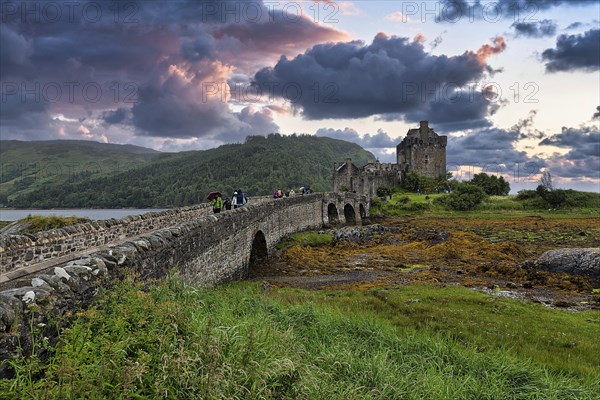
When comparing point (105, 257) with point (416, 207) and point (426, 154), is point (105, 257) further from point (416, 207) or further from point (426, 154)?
point (426, 154)

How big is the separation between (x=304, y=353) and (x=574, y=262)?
72.2 ft

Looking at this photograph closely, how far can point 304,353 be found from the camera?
797 centimetres

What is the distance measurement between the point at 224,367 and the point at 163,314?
4.19 ft

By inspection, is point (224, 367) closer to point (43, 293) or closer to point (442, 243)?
point (43, 293)

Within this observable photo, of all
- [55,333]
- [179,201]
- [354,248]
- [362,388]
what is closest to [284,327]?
[362,388]

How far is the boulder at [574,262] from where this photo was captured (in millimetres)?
21609

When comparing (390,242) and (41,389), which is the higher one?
(41,389)

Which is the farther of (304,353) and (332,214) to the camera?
(332,214)

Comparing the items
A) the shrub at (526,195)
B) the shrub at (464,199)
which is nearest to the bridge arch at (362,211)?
the shrub at (464,199)

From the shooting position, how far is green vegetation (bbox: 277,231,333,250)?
3548cm

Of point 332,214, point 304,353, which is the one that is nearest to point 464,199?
point 332,214

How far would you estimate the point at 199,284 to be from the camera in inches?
543

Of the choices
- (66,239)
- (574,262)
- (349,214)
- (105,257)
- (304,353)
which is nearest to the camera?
(105,257)

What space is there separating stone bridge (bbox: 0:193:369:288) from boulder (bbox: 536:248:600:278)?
1862 centimetres
